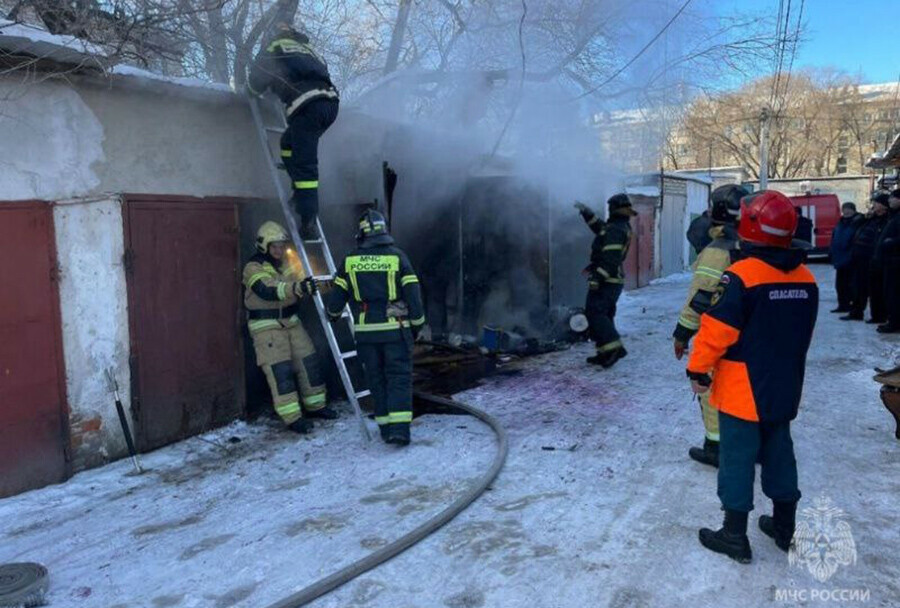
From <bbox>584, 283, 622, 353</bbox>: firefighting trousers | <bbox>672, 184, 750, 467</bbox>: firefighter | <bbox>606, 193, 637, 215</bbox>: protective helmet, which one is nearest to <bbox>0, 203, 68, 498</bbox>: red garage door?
<bbox>672, 184, 750, 467</bbox>: firefighter

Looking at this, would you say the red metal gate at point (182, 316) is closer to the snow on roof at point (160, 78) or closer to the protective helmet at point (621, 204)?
the snow on roof at point (160, 78)

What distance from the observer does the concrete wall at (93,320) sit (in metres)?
4.39

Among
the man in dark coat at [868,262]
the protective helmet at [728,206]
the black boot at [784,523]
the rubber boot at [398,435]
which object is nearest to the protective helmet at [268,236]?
the rubber boot at [398,435]

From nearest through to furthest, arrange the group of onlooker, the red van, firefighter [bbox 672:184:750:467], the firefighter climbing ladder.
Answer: firefighter [bbox 672:184:750:467]
the firefighter climbing ladder
the group of onlooker
the red van

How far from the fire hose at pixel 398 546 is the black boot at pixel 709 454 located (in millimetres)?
1335

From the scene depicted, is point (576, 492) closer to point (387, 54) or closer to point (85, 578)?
point (85, 578)

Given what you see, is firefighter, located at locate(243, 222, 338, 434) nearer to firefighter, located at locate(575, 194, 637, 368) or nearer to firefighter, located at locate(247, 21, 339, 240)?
firefighter, located at locate(247, 21, 339, 240)

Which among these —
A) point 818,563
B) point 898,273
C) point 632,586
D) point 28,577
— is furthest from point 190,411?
point 898,273

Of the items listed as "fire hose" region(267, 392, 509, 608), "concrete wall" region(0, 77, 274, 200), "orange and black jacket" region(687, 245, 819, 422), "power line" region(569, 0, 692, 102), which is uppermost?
"power line" region(569, 0, 692, 102)

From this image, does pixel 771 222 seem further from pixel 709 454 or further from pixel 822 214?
pixel 822 214

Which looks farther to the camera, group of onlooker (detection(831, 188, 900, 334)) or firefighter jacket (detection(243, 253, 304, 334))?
group of onlooker (detection(831, 188, 900, 334))

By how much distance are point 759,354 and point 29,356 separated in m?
4.33

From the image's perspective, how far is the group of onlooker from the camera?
8547 mm

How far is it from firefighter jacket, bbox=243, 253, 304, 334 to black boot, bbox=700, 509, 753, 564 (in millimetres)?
3546
